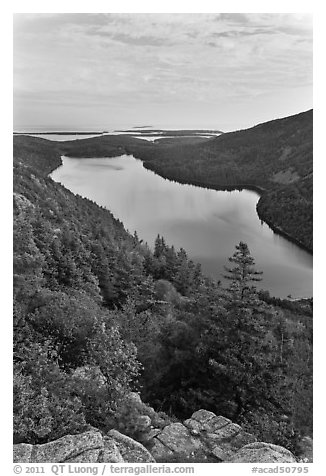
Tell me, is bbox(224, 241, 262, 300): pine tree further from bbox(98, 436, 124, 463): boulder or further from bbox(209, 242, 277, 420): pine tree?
bbox(98, 436, 124, 463): boulder

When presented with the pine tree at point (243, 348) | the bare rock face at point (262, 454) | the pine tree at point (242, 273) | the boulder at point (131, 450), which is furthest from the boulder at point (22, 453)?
the pine tree at point (242, 273)

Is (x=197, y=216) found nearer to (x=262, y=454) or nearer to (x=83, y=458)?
(x=262, y=454)

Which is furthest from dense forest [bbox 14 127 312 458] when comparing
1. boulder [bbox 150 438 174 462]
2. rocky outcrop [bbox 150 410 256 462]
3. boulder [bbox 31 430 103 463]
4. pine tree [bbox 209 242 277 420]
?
boulder [bbox 150 438 174 462]

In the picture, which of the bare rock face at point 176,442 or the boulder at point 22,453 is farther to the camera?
the bare rock face at point 176,442

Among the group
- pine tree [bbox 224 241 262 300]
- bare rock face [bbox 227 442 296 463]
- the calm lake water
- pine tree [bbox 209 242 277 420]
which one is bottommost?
bare rock face [bbox 227 442 296 463]

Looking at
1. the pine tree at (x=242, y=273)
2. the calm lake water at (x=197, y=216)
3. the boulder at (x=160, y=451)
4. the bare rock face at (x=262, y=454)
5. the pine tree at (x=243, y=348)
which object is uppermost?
the calm lake water at (x=197, y=216)

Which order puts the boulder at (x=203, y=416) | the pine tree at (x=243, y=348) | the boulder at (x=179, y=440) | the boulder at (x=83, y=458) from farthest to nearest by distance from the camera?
the pine tree at (x=243, y=348), the boulder at (x=203, y=416), the boulder at (x=179, y=440), the boulder at (x=83, y=458)

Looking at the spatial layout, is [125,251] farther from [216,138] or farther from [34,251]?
[216,138]

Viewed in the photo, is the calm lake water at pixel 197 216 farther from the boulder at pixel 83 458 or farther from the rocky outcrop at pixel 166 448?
the boulder at pixel 83 458
